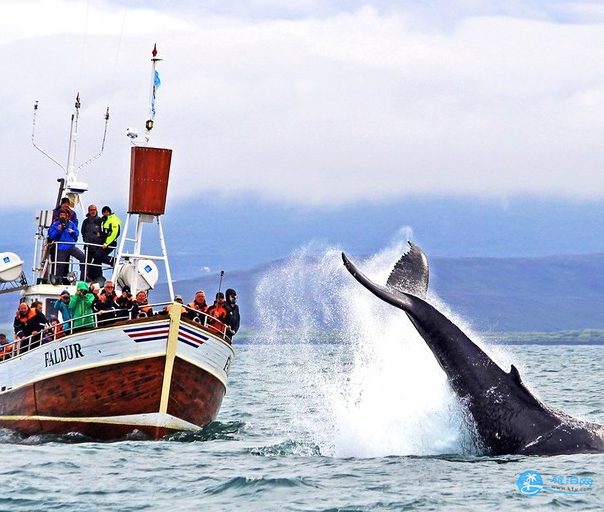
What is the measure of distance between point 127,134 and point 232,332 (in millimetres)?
5067

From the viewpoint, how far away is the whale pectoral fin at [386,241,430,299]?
13.1 meters

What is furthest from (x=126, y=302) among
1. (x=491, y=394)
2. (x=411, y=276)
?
(x=491, y=394)

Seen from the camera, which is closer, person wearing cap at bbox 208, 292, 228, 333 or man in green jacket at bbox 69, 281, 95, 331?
man in green jacket at bbox 69, 281, 95, 331

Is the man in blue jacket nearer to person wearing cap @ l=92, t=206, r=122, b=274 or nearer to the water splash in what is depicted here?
person wearing cap @ l=92, t=206, r=122, b=274

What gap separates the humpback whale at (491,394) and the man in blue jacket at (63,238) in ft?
37.8

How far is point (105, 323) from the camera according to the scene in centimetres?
1934

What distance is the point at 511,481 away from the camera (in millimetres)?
12172

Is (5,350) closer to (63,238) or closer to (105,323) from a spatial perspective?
(63,238)

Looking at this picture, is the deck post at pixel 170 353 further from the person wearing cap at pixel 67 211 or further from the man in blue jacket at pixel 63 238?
the person wearing cap at pixel 67 211

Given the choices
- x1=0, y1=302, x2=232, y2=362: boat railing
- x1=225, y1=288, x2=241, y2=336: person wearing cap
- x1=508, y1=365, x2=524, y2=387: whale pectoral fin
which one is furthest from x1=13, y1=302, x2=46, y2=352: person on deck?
x1=508, y1=365, x2=524, y2=387: whale pectoral fin

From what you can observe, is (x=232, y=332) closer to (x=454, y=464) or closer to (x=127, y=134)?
(x=127, y=134)

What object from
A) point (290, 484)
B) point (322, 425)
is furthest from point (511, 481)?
point (322, 425)

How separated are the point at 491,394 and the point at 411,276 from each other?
156cm

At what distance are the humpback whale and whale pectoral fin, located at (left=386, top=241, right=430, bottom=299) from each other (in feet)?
0.04
